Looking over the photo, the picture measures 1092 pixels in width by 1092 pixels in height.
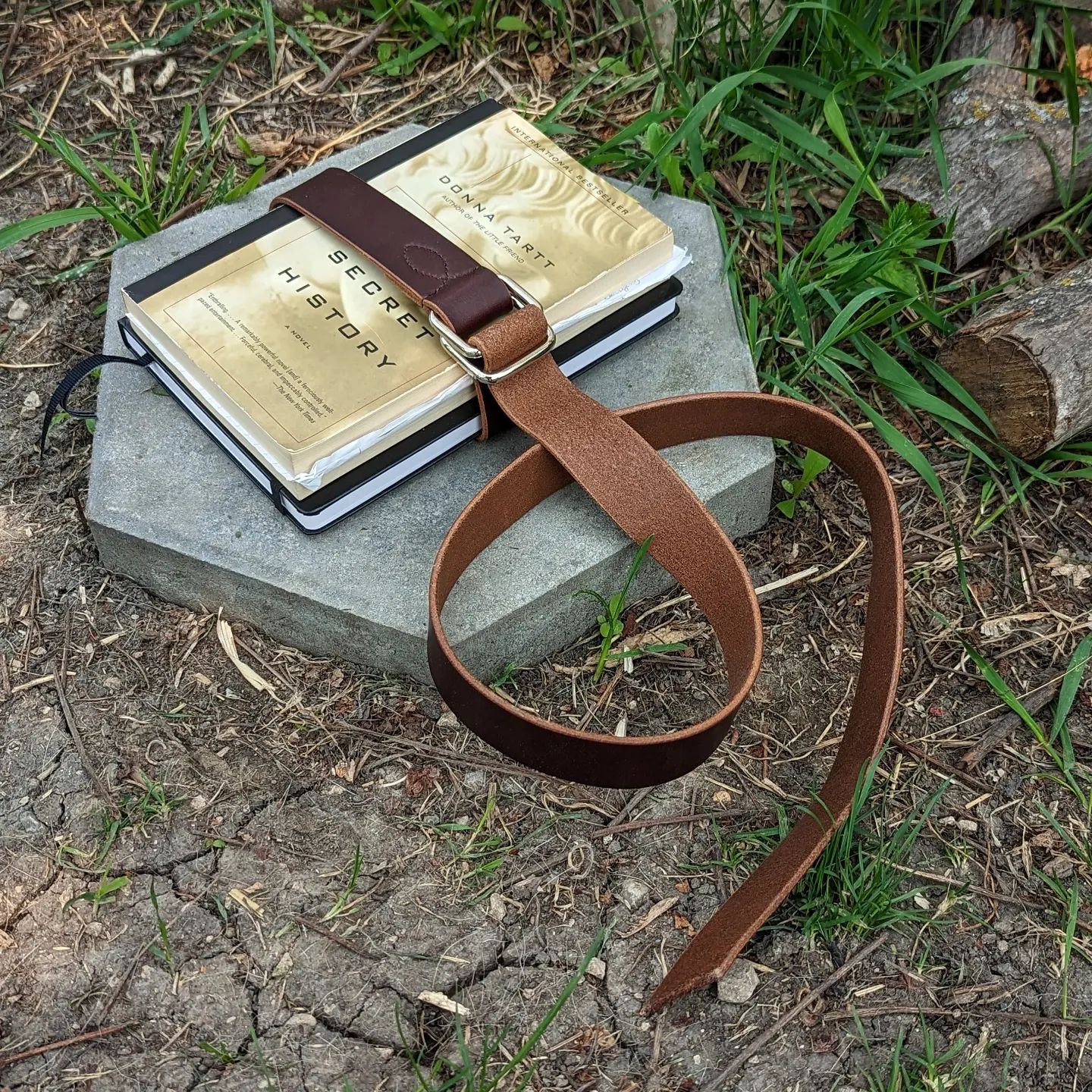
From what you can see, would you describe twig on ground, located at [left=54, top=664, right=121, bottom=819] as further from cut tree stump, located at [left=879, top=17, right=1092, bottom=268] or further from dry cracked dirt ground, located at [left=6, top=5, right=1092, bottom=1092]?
cut tree stump, located at [left=879, top=17, right=1092, bottom=268]

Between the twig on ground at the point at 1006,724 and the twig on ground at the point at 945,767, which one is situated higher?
the twig on ground at the point at 1006,724

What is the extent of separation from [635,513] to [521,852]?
60cm

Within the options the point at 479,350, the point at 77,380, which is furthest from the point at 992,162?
the point at 77,380

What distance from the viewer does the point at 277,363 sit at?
1968mm

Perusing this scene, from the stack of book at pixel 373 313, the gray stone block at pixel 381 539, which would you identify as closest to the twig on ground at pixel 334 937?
the gray stone block at pixel 381 539

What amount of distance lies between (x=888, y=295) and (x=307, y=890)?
1633 millimetres

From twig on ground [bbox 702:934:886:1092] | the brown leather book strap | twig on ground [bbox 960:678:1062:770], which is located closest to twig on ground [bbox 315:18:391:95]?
the brown leather book strap

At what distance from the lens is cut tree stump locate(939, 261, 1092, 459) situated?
219 cm

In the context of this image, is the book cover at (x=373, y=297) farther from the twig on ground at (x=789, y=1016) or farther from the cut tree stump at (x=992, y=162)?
the twig on ground at (x=789, y=1016)

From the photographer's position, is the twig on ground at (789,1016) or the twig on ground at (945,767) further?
the twig on ground at (945,767)

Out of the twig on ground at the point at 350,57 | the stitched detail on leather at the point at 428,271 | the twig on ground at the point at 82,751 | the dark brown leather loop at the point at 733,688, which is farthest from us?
the twig on ground at the point at 350,57

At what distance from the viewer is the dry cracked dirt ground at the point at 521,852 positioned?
Result: 1.69 m

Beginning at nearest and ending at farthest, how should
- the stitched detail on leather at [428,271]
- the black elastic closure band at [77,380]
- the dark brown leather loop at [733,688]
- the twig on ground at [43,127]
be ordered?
the dark brown leather loop at [733,688], the stitched detail on leather at [428,271], the black elastic closure band at [77,380], the twig on ground at [43,127]

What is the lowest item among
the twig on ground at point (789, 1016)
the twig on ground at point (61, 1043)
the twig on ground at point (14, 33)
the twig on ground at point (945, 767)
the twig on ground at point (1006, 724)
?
the twig on ground at point (789, 1016)
